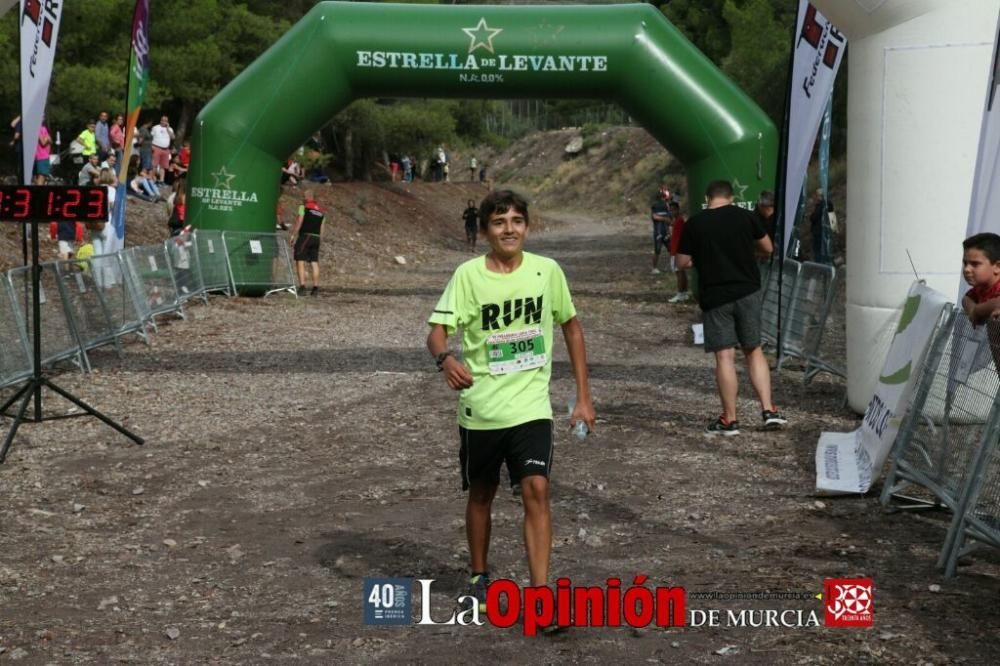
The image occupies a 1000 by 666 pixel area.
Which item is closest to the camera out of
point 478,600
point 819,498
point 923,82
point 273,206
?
point 478,600

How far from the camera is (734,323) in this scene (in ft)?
31.8

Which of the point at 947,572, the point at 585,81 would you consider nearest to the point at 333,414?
the point at 947,572

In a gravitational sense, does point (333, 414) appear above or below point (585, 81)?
below

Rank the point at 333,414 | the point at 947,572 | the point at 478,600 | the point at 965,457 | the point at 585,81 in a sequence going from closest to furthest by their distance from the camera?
1. the point at 478,600
2. the point at 947,572
3. the point at 965,457
4. the point at 333,414
5. the point at 585,81

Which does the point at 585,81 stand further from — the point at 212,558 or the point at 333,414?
the point at 212,558

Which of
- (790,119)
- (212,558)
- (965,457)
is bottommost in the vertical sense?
(212,558)

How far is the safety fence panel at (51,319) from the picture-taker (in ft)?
37.8

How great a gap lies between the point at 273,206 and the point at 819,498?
Answer: 560 inches

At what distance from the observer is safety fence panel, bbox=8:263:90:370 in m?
11.5

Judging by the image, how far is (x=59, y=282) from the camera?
12.5 metres

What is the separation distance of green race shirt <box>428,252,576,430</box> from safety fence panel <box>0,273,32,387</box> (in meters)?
6.47

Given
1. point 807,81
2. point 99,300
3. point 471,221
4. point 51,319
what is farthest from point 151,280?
point 471,221

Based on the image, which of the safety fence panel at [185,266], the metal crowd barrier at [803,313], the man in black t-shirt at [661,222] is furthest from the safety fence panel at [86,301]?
the man in black t-shirt at [661,222]

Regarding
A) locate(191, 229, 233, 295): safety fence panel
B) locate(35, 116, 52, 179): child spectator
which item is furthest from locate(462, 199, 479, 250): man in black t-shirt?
locate(191, 229, 233, 295): safety fence panel
